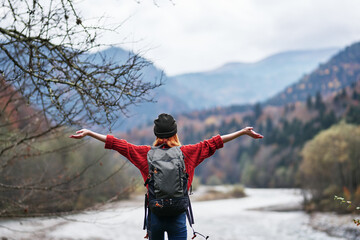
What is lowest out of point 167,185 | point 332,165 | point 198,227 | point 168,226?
point 198,227

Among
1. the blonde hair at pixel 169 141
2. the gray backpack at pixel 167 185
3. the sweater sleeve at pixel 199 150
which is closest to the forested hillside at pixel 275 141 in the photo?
the sweater sleeve at pixel 199 150

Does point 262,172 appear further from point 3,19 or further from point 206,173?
point 3,19

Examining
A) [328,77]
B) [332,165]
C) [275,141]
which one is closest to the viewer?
[332,165]

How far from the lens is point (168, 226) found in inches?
142

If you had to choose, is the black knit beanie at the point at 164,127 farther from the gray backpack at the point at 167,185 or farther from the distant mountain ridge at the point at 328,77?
the distant mountain ridge at the point at 328,77

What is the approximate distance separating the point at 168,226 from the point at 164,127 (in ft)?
2.53

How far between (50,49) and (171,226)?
253 cm

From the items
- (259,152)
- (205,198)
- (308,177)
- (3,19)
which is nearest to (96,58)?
(3,19)

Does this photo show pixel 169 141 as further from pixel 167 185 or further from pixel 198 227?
pixel 198 227

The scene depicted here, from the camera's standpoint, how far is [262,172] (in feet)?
238

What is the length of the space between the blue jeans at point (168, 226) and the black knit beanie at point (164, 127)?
63 centimetres

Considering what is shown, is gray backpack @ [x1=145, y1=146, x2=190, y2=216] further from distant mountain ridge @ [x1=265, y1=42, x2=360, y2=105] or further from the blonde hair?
distant mountain ridge @ [x1=265, y1=42, x2=360, y2=105]

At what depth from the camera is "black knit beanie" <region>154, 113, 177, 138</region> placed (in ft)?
12.2

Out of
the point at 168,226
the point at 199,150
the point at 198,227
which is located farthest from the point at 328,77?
the point at 168,226
